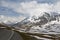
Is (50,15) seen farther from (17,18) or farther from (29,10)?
(17,18)

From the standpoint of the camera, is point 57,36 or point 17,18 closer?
point 57,36

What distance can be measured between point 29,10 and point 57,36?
3.27 meters

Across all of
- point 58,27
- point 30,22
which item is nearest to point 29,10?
point 30,22

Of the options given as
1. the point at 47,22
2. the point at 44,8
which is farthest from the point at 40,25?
the point at 44,8

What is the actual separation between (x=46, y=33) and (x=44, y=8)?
7.38 ft

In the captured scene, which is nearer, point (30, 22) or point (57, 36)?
point (57, 36)

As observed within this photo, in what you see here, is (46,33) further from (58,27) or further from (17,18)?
(17,18)

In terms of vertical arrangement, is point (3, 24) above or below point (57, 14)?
below

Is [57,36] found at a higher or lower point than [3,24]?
lower

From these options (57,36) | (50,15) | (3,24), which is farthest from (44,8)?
(3,24)

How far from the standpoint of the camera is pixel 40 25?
1271 centimetres

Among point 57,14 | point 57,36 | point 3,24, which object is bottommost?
point 57,36

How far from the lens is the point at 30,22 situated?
12.7 m

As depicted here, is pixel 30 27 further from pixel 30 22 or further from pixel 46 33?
pixel 46 33
